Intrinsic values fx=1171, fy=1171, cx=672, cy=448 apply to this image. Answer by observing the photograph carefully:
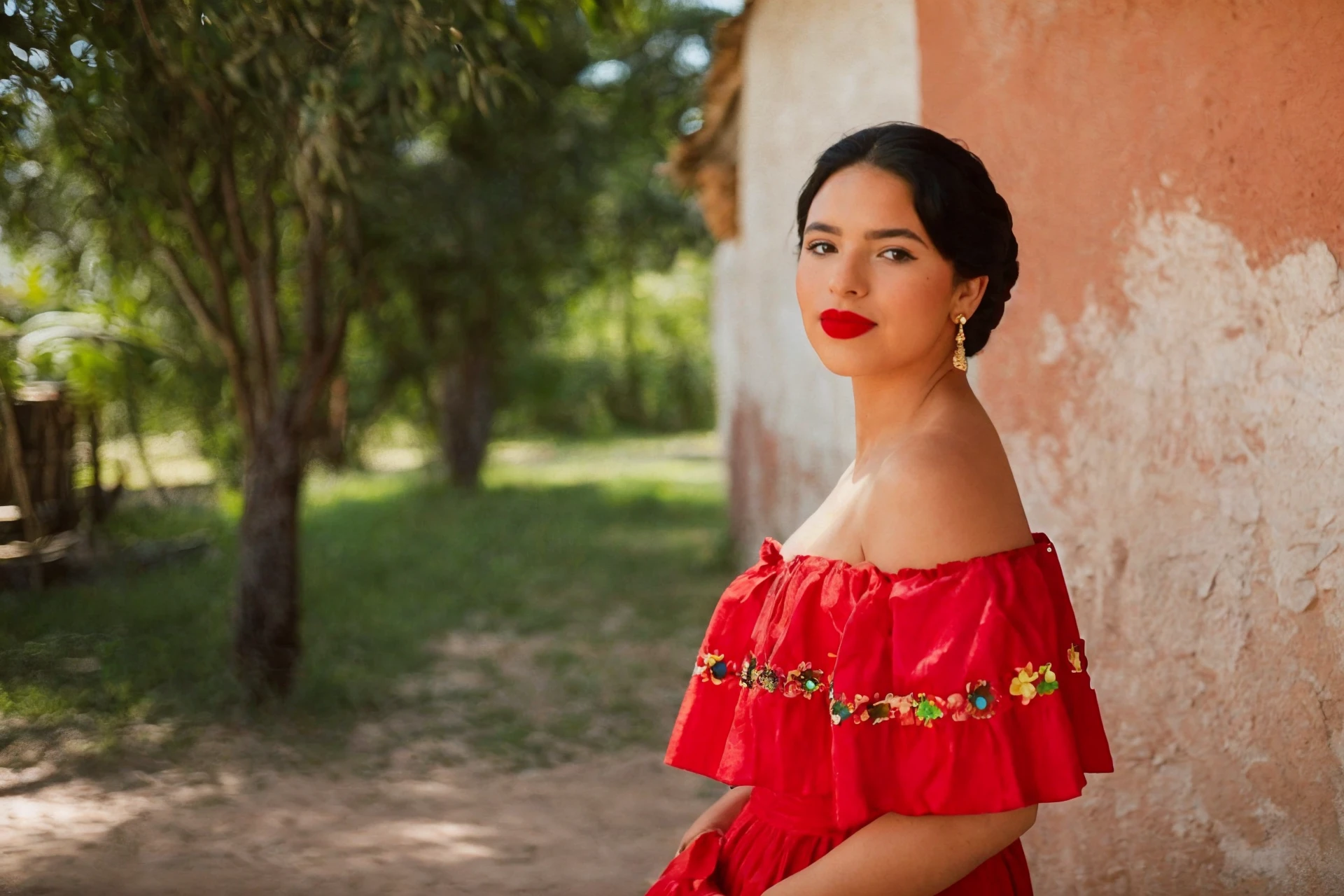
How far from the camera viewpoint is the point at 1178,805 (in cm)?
256

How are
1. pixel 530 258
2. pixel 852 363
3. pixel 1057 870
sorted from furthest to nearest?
1. pixel 530 258
2. pixel 1057 870
3. pixel 852 363

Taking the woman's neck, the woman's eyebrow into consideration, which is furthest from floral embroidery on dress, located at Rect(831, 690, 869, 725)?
the woman's eyebrow

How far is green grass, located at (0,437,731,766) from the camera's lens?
4.49m

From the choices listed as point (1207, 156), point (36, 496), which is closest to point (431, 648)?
point (36, 496)

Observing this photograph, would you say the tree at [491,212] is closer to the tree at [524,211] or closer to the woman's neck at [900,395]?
the tree at [524,211]

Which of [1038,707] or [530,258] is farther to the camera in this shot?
[530,258]

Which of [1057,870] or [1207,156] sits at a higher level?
[1207,156]

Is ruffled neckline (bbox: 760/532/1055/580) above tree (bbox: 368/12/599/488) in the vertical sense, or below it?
below

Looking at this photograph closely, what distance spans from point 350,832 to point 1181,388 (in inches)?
119

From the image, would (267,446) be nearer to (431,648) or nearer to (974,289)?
(431,648)

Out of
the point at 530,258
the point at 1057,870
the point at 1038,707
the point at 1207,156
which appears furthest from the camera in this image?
the point at 530,258

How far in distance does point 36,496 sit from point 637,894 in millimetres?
4317

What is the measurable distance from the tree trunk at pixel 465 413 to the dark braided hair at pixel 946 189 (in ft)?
36.8

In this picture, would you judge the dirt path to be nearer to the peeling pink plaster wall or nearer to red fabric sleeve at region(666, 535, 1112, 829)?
the peeling pink plaster wall
